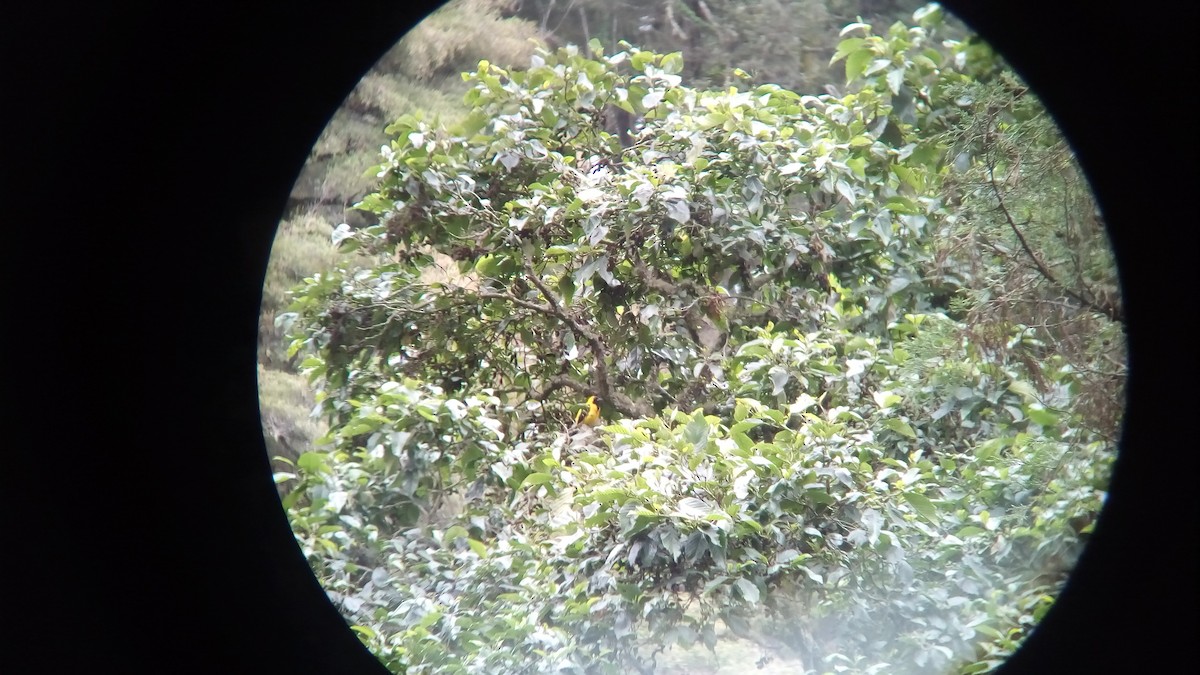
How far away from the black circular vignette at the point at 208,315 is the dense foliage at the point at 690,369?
25cm

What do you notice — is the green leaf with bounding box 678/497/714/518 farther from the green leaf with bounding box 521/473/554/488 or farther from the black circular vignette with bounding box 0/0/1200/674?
the black circular vignette with bounding box 0/0/1200/674

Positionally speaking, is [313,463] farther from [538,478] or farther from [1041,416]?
[1041,416]

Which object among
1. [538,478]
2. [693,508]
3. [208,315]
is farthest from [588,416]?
[208,315]

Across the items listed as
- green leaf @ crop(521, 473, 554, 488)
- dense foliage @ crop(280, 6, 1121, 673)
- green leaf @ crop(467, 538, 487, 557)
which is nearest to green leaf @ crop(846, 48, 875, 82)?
dense foliage @ crop(280, 6, 1121, 673)

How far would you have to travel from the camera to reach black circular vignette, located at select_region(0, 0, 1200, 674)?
3.05ft

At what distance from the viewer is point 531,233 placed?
57.6 inches

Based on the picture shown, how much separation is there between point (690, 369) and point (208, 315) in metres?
0.82

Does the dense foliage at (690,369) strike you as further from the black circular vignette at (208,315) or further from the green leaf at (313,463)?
the black circular vignette at (208,315)

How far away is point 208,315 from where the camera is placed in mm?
1010

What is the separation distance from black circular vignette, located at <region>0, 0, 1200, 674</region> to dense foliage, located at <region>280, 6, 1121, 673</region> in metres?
0.25

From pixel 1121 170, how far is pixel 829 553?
736 millimetres

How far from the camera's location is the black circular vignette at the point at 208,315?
93 centimetres

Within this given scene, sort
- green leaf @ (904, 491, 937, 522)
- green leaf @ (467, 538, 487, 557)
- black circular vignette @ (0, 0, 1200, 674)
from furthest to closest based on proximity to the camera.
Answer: green leaf @ (467, 538, 487, 557) < green leaf @ (904, 491, 937, 522) < black circular vignette @ (0, 0, 1200, 674)

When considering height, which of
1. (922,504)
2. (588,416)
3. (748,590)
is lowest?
(748,590)
